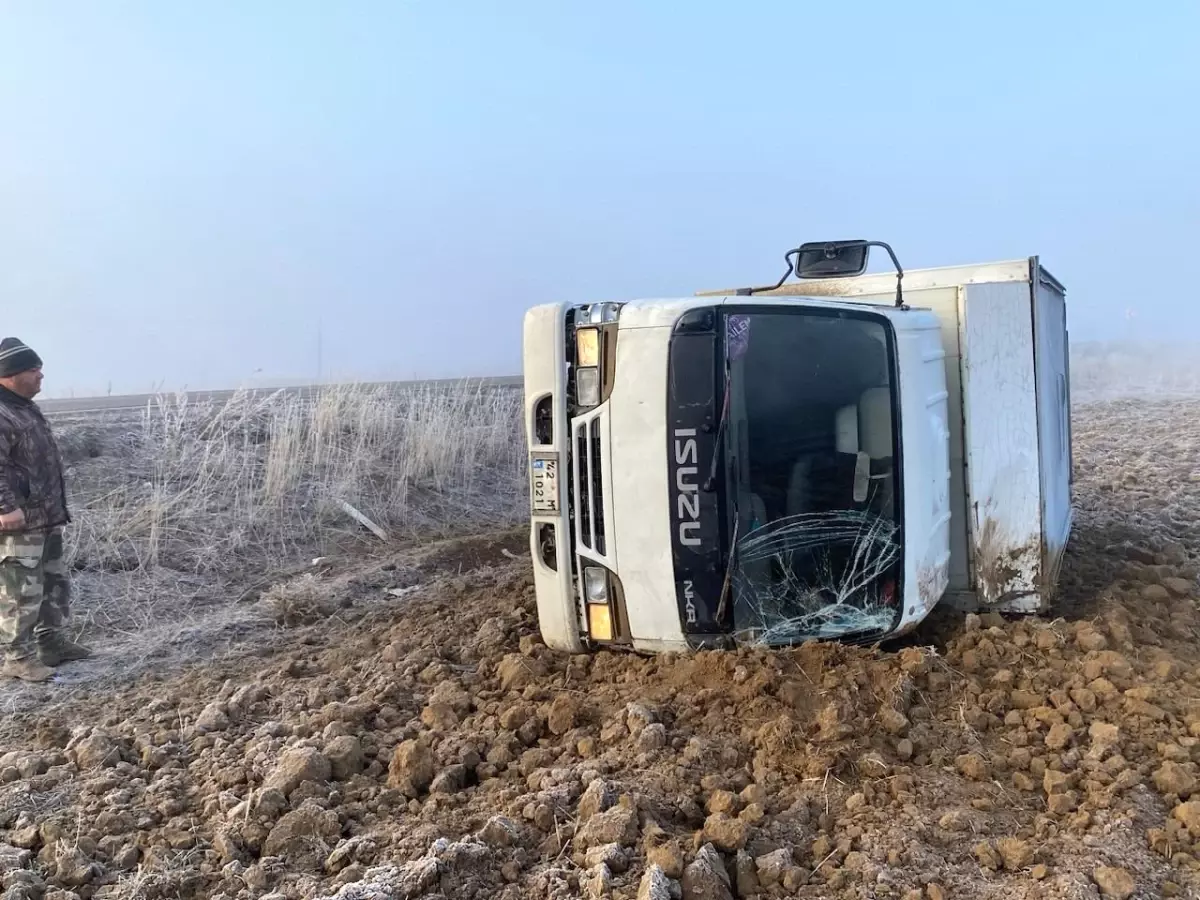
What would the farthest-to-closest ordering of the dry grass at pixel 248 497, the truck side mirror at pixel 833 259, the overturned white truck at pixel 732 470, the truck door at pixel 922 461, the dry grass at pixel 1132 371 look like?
the dry grass at pixel 1132 371 < the dry grass at pixel 248 497 < the truck side mirror at pixel 833 259 < the truck door at pixel 922 461 < the overturned white truck at pixel 732 470

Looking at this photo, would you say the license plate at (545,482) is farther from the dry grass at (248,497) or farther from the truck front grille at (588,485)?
the dry grass at (248,497)

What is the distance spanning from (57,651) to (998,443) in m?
5.28

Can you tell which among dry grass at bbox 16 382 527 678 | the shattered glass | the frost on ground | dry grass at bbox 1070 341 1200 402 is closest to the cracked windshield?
the shattered glass

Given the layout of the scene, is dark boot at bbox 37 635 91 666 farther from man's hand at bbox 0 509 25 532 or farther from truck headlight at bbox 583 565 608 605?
truck headlight at bbox 583 565 608 605

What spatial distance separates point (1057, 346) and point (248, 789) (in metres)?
5.04

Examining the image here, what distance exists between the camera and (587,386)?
3596 mm

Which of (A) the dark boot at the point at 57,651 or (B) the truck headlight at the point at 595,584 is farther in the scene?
(A) the dark boot at the point at 57,651

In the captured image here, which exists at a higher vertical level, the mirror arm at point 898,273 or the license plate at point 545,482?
the mirror arm at point 898,273

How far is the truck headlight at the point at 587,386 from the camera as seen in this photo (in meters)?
3.57

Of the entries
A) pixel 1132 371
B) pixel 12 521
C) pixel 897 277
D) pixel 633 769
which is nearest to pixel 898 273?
pixel 897 277

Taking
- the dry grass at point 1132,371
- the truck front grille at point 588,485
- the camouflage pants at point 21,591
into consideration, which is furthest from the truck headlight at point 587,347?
the dry grass at point 1132,371

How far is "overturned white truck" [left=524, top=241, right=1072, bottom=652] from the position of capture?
3.37 m

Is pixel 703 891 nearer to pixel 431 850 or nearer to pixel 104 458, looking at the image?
pixel 431 850

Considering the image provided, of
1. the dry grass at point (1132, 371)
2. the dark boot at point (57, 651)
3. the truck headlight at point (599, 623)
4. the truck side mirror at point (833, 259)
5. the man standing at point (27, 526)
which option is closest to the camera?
the truck headlight at point (599, 623)
